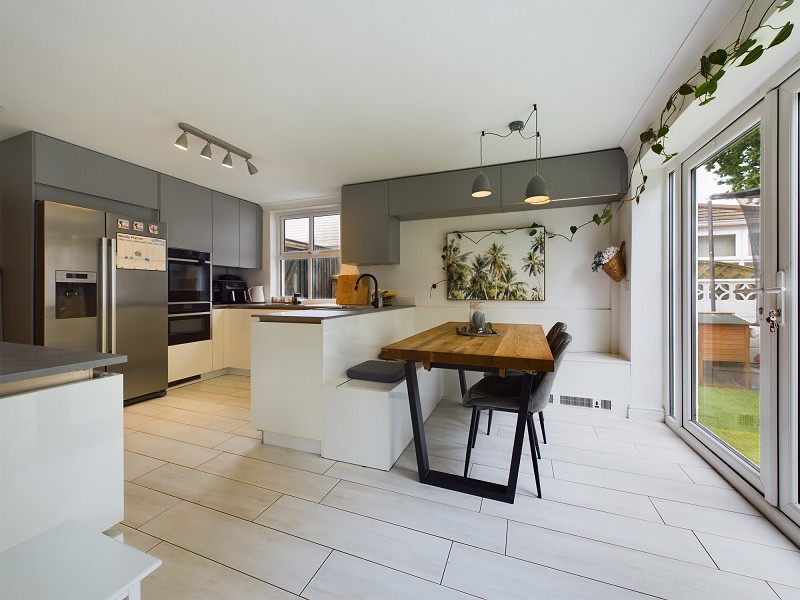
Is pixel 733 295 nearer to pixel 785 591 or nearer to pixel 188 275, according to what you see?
pixel 785 591

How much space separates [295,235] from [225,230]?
952mm

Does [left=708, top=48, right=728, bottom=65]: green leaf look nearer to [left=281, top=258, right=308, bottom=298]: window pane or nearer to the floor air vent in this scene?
the floor air vent

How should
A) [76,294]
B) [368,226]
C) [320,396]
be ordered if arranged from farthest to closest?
1. [368,226]
2. [76,294]
3. [320,396]

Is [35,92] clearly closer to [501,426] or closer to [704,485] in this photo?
[501,426]

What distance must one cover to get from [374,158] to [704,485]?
3.41 m

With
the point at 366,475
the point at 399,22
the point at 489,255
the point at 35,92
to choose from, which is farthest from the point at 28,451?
the point at 489,255

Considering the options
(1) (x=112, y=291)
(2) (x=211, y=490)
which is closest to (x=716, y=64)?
(2) (x=211, y=490)

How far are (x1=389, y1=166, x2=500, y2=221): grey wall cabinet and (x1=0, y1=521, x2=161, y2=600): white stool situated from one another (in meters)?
3.35

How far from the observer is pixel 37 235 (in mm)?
2713

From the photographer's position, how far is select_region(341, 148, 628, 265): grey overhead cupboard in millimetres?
3025

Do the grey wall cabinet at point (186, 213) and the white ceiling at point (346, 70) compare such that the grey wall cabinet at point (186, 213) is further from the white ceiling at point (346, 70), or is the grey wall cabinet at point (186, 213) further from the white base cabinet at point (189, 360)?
the white base cabinet at point (189, 360)

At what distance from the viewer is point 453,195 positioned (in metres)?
3.48

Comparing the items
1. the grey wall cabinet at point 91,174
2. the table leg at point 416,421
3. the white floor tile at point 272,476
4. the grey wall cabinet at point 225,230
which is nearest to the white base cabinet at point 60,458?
the white floor tile at point 272,476

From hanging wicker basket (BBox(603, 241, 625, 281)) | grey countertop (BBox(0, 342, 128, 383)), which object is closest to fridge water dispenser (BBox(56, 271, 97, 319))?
grey countertop (BBox(0, 342, 128, 383))
